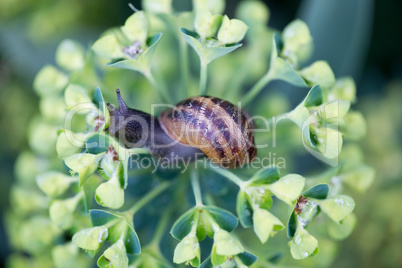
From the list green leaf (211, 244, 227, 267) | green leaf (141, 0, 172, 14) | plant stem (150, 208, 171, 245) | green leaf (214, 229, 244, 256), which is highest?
green leaf (141, 0, 172, 14)

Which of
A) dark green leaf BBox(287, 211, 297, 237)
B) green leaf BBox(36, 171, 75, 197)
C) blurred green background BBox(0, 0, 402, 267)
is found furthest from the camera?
blurred green background BBox(0, 0, 402, 267)

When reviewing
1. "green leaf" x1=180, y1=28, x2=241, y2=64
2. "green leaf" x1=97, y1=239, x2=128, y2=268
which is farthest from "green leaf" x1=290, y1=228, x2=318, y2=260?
"green leaf" x1=180, y1=28, x2=241, y2=64

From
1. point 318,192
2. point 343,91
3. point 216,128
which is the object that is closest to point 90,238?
point 216,128

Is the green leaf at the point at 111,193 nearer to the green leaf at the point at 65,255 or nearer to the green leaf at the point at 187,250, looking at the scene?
the green leaf at the point at 187,250

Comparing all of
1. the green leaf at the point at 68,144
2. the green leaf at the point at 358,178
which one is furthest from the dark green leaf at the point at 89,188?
the green leaf at the point at 358,178

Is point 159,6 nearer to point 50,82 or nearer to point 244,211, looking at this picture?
point 50,82

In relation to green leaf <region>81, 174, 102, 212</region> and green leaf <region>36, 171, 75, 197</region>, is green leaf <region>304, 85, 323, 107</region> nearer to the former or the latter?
green leaf <region>81, 174, 102, 212</region>
